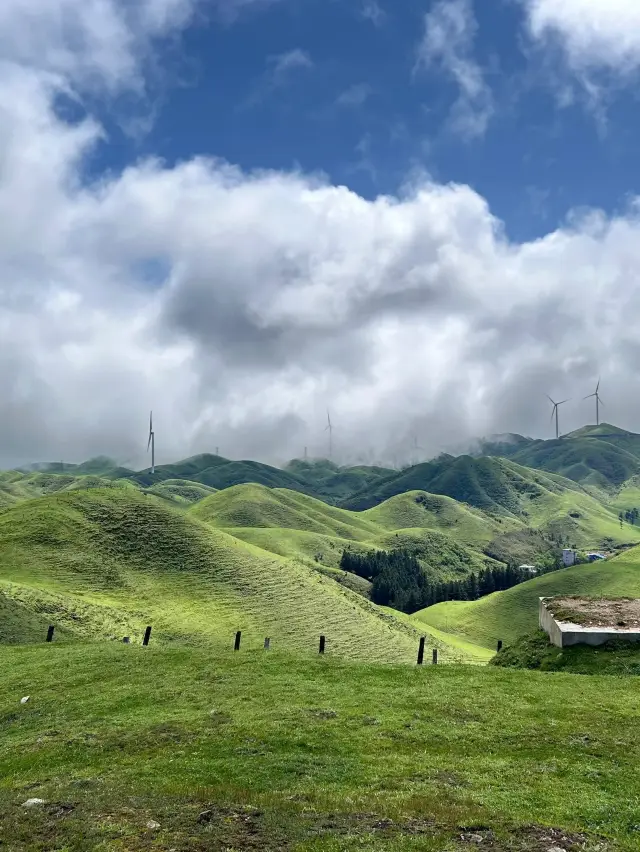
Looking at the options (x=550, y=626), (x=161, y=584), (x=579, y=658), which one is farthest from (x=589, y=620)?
(x=161, y=584)

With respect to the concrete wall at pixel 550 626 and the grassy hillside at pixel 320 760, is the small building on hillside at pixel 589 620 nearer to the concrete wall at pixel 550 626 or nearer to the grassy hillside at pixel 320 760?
the concrete wall at pixel 550 626

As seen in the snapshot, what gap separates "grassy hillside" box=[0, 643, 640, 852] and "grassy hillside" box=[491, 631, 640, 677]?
3462mm

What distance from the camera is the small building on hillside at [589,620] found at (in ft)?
126

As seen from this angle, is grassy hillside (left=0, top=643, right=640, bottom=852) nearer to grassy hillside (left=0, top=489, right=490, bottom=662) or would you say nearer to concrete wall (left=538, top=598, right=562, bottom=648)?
concrete wall (left=538, top=598, right=562, bottom=648)

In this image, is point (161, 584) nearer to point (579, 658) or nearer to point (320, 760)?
point (579, 658)

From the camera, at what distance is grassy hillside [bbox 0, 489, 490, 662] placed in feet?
315

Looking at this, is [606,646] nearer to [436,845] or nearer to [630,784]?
[630,784]

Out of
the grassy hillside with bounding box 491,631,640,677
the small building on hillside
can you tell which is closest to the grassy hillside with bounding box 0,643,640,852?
the grassy hillside with bounding box 491,631,640,677

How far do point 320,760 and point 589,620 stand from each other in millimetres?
24978

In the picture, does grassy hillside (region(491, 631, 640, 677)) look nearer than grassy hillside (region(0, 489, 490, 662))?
Yes

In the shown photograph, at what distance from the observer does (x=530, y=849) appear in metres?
16.2

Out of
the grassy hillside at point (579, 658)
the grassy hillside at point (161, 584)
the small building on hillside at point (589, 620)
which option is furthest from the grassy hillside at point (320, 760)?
the grassy hillside at point (161, 584)

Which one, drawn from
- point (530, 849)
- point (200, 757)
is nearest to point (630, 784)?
point (530, 849)

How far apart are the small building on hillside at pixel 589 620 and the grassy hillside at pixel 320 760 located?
222 inches
